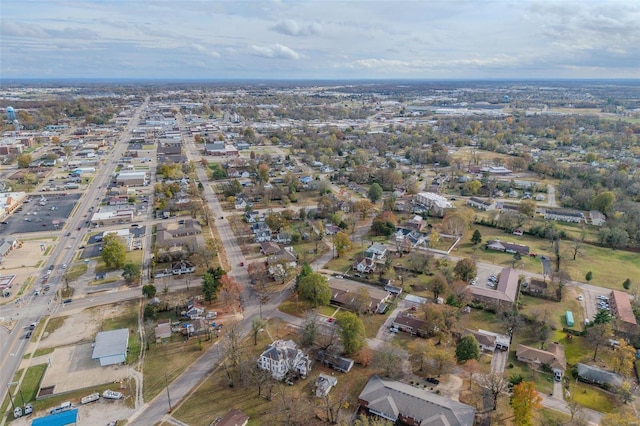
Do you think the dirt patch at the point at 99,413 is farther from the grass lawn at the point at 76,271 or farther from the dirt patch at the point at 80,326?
the grass lawn at the point at 76,271

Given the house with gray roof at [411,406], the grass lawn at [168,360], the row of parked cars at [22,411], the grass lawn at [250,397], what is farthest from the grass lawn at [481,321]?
the row of parked cars at [22,411]

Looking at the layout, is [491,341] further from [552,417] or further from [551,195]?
[551,195]

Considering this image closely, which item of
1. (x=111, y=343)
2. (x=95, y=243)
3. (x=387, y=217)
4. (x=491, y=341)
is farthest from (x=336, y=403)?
(x=95, y=243)

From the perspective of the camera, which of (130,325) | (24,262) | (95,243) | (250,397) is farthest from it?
(95,243)

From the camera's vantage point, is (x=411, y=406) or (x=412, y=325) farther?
(x=412, y=325)

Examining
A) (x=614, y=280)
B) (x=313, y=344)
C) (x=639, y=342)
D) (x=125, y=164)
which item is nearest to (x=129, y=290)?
(x=313, y=344)

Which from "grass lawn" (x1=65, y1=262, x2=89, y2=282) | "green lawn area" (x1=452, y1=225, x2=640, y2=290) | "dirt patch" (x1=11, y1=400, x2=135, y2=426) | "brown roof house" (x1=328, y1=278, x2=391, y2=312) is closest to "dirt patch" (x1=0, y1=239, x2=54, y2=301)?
"grass lawn" (x1=65, y1=262, x2=89, y2=282)
